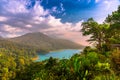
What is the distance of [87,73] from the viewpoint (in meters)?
12.8

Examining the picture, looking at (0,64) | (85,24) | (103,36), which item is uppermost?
(85,24)

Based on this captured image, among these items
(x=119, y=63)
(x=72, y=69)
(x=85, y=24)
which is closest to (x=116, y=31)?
(x=85, y=24)

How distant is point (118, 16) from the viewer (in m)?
31.0

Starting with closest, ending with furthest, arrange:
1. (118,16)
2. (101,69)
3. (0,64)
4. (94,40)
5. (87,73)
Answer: (87,73) < (101,69) < (118,16) < (94,40) < (0,64)

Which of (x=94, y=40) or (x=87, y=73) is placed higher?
(x=94, y=40)

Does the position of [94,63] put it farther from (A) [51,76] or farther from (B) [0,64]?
(B) [0,64]

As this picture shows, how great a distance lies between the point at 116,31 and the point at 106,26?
277 cm

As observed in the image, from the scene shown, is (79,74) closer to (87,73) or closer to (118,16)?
(87,73)

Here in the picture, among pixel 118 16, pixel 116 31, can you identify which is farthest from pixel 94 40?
pixel 118 16

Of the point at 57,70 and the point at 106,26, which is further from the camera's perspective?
the point at 106,26

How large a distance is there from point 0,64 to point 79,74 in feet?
307

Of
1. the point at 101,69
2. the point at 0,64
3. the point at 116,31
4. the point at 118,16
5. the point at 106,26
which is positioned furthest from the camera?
the point at 0,64

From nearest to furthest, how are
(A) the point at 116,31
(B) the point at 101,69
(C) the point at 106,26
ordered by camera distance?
(B) the point at 101,69 < (A) the point at 116,31 < (C) the point at 106,26

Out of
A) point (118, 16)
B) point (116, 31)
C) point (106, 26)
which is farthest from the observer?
point (106, 26)
